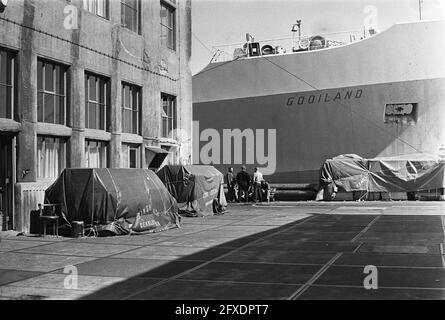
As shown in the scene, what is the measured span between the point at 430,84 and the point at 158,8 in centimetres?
1675

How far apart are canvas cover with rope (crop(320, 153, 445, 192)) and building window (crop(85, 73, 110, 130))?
37.8ft

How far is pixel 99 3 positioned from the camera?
16828 mm

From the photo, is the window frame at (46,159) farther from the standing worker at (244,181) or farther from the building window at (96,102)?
the standing worker at (244,181)

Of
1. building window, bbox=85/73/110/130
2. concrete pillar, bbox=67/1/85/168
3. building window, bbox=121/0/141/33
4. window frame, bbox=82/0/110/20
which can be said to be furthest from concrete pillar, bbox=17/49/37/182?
building window, bbox=121/0/141/33

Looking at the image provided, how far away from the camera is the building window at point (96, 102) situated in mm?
16281

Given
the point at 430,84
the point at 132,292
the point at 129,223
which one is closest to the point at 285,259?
the point at 132,292

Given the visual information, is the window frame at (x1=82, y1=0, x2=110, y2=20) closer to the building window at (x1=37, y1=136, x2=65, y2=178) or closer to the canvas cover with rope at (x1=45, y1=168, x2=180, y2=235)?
the building window at (x1=37, y1=136, x2=65, y2=178)

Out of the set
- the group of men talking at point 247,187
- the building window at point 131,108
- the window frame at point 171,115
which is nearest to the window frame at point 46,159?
the building window at point 131,108

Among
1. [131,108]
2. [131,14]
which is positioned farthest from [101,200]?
[131,14]

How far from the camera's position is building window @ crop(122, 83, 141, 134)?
726 inches

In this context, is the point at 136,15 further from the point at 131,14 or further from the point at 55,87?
the point at 55,87

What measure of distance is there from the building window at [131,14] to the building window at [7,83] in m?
5.72
